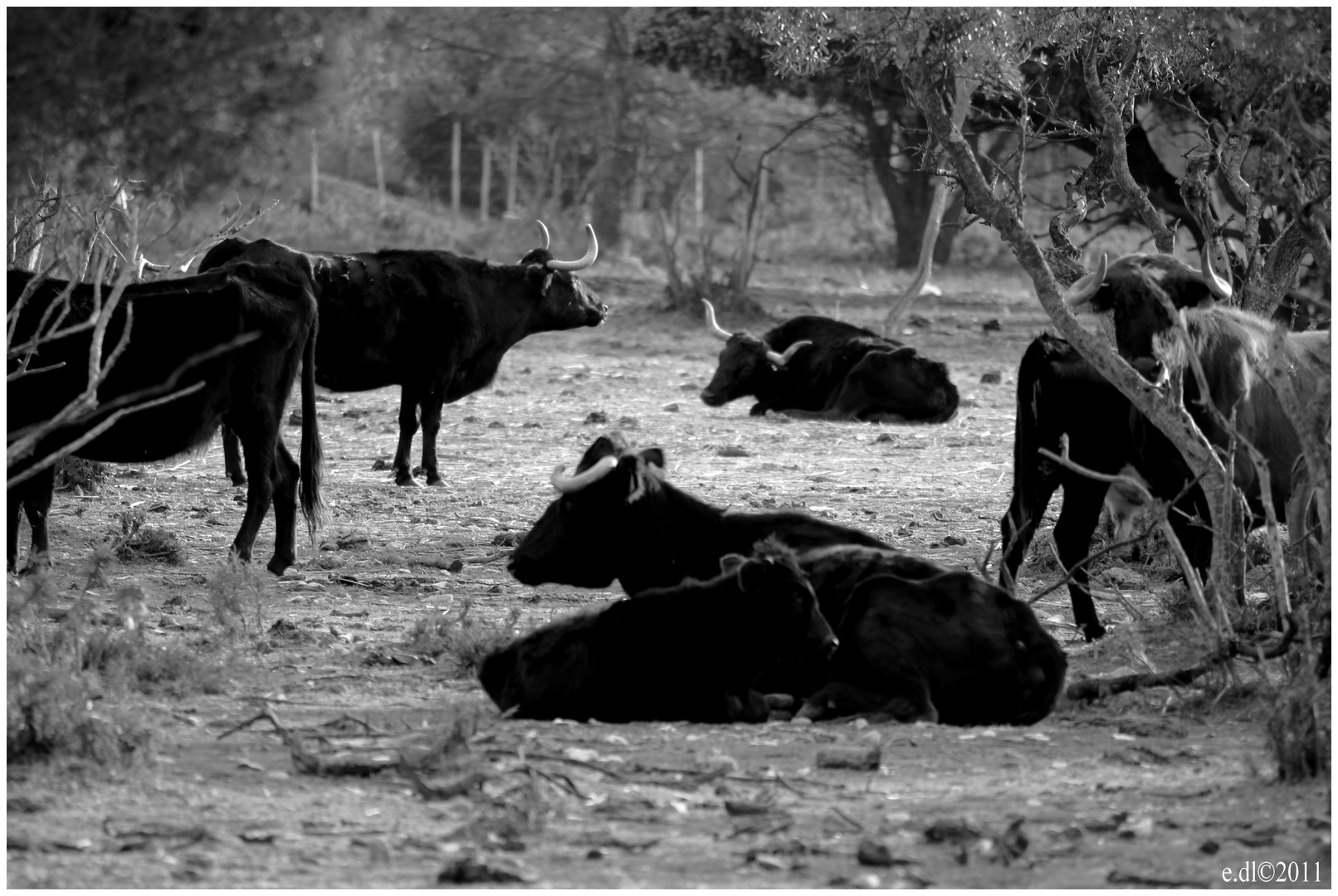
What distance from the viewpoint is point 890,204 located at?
30.0 meters

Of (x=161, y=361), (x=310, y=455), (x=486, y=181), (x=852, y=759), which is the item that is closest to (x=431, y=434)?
(x=310, y=455)

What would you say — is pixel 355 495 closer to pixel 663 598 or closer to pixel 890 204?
pixel 663 598

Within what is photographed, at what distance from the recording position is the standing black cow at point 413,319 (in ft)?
36.8

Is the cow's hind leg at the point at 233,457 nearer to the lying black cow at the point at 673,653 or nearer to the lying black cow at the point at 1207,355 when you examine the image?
the lying black cow at the point at 673,653

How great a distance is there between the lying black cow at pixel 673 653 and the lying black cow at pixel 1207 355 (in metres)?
2.23

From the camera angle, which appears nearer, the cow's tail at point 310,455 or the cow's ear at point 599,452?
the cow's ear at point 599,452

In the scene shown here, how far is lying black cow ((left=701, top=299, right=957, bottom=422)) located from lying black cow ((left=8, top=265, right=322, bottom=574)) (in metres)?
7.82

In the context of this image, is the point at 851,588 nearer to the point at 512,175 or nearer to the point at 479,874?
the point at 479,874

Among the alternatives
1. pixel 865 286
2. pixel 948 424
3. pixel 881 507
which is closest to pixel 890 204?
pixel 865 286

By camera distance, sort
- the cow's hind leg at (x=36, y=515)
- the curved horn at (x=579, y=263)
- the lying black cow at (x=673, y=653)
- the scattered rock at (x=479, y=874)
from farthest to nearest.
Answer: the curved horn at (x=579, y=263), the cow's hind leg at (x=36, y=515), the lying black cow at (x=673, y=653), the scattered rock at (x=479, y=874)

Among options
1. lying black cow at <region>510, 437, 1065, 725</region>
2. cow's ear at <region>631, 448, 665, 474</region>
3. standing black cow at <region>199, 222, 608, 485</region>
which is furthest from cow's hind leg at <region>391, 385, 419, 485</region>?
lying black cow at <region>510, 437, 1065, 725</region>

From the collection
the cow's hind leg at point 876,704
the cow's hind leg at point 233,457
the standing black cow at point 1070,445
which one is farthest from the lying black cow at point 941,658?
the cow's hind leg at point 233,457

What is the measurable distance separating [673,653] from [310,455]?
138 inches

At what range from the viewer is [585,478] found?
21.0ft
